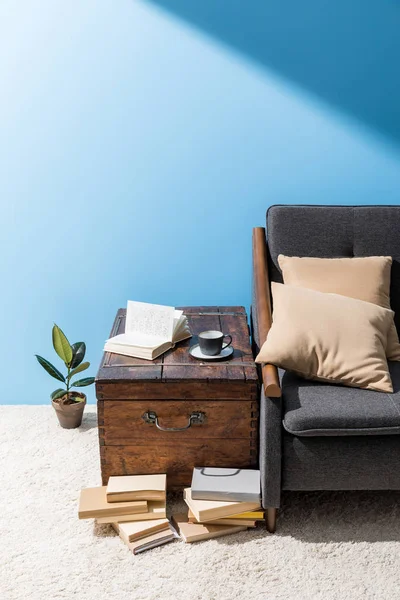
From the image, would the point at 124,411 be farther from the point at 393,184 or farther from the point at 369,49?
the point at 369,49

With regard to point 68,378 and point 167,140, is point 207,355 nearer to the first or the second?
point 68,378

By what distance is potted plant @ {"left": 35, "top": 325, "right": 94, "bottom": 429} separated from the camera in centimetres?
238

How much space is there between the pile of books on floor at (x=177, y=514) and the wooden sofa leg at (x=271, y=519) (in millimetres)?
19

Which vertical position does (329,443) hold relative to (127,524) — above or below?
above

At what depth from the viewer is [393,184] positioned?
8.11ft

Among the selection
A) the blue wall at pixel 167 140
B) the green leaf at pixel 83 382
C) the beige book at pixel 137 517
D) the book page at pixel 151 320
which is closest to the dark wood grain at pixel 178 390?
the book page at pixel 151 320

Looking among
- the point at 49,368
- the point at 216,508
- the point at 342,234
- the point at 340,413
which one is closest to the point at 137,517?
the point at 216,508

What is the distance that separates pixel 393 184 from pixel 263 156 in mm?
513

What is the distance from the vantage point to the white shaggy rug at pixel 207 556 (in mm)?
1615

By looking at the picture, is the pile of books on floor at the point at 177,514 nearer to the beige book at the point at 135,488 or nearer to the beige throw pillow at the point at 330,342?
the beige book at the point at 135,488

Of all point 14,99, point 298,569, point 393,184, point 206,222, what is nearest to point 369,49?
point 393,184

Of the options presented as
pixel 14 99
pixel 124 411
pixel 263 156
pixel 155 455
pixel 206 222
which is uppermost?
pixel 14 99

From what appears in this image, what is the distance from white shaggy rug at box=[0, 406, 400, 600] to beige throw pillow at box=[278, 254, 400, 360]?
58cm

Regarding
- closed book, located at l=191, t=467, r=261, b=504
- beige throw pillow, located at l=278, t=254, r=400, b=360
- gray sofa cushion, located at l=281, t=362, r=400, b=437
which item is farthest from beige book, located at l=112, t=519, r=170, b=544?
beige throw pillow, located at l=278, t=254, r=400, b=360
